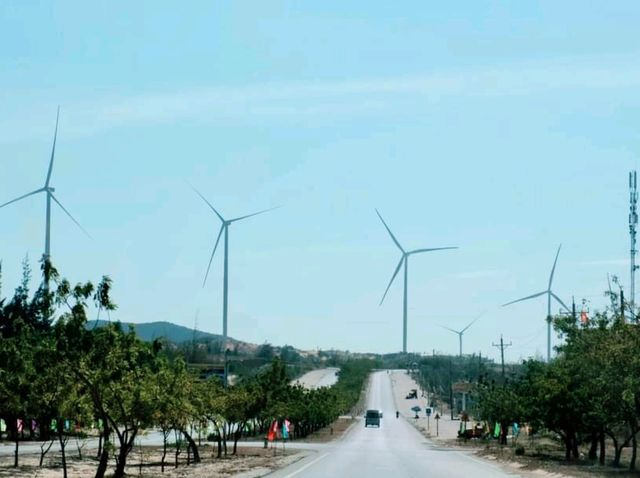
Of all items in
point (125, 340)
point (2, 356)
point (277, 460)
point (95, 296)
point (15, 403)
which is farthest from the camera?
point (277, 460)

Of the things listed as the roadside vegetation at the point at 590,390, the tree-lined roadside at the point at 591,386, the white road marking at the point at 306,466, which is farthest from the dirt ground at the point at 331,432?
the white road marking at the point at 306,466

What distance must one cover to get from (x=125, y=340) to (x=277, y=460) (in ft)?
82.6

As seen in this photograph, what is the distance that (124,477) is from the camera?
4409 centimetres

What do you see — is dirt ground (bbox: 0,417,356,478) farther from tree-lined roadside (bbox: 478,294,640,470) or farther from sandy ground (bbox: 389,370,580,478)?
tree-lined roadside (bbox: 478,294,640,470)

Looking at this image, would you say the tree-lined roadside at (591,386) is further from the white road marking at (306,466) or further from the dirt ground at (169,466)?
the dirt ground at (169,466)

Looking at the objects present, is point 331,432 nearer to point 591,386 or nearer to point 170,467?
point 170,467

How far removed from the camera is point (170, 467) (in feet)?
177

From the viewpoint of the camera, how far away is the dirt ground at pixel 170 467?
153 ft

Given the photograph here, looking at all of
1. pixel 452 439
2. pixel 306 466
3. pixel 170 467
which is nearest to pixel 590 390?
pixel 306 466

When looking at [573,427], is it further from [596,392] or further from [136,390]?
[136,390]

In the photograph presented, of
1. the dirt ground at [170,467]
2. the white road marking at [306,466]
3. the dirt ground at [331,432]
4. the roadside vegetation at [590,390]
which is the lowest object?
the dirt ground at [170,467]

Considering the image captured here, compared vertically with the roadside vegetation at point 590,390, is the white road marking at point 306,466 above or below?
below

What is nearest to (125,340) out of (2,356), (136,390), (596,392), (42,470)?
(136,390)

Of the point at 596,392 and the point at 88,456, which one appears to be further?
the point at 88,456
